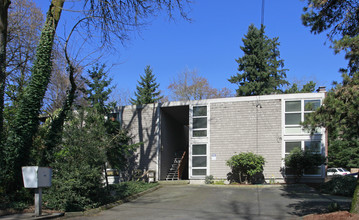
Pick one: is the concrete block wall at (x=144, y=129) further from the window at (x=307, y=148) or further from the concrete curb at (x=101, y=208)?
the window at (x=307, y=148)

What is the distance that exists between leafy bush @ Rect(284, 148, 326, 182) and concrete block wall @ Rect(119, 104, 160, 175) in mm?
7993

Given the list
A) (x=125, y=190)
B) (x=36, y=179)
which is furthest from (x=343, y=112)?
(x=125, y=190)

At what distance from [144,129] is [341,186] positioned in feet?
37.9

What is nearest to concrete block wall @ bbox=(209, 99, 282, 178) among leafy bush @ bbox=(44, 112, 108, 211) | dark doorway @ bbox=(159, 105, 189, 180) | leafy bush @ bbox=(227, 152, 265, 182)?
leafy bush @ bbox=(227, 152, 265, 182)

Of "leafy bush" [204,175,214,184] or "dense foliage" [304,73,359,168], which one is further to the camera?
"leafy bush" [204,175,214,184]

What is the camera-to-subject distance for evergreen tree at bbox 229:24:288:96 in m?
37.6

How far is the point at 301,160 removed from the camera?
1605 centimetres

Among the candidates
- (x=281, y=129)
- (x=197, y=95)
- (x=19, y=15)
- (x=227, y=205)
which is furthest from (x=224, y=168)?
(x=197, y=95)

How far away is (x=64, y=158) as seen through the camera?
1094 centimetres

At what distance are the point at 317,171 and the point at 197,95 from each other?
27.5 meters

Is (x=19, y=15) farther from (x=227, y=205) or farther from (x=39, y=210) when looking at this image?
(x=227, y=205)

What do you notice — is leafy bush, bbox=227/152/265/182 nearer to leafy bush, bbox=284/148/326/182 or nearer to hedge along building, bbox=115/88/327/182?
hedge along building, bbox=115/88/327/182

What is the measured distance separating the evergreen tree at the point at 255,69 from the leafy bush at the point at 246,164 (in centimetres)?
2118

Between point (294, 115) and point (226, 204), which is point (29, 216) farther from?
point (294, 115)
